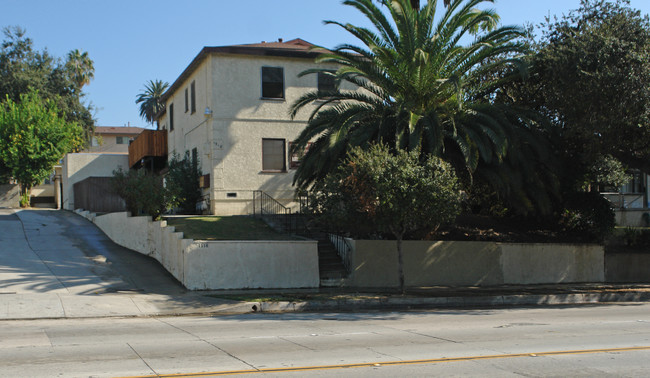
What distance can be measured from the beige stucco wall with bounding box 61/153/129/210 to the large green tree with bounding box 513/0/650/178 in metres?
25.2

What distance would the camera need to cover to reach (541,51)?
1956cm

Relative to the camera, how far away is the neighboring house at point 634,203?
30.5 m

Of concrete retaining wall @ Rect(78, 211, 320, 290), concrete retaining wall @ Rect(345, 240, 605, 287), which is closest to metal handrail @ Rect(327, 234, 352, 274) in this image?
concrete retaining wall @ Rect(345, 240, 605, 287)

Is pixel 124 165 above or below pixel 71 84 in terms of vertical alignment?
below

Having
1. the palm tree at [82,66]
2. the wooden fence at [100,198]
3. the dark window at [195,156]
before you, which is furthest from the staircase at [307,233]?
the palm tree at [82,66]

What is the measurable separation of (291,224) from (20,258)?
8882mm

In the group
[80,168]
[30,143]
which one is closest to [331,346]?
[80,168]

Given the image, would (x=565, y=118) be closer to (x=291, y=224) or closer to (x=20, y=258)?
(x=291, y=224)

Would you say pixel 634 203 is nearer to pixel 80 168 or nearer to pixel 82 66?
pixel 80 168

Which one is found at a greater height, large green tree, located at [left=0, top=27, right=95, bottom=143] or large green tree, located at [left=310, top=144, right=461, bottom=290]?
large green tree, located at [left=0, top=27, right=95, bottom=143]

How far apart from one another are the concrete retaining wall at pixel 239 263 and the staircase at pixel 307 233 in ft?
2.36

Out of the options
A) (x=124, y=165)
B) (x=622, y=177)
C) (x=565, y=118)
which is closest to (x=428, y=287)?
(x=565, y=118)

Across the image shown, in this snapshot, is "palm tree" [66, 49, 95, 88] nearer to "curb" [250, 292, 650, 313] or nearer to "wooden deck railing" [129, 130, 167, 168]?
"wooden deck railing" [129, 130, 167, 168]

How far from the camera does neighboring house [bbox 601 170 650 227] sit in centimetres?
3055
